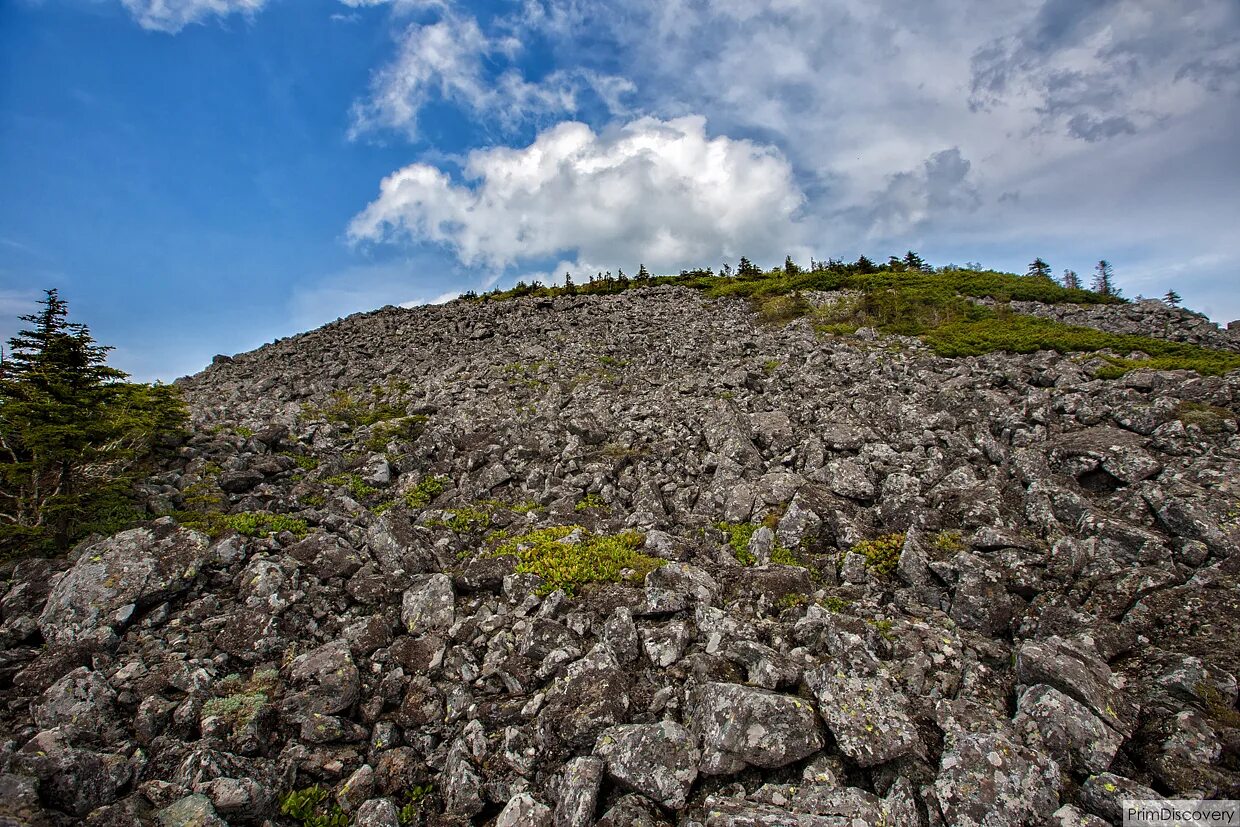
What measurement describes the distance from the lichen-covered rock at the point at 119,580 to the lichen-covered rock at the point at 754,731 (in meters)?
10.2

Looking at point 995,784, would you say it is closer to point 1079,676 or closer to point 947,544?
point 1079,676

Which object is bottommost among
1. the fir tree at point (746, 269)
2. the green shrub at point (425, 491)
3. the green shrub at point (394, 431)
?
the green shrub at point (425, 491)

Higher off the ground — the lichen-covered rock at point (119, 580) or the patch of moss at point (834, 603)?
the lichen-covered rock at point (119, 580)

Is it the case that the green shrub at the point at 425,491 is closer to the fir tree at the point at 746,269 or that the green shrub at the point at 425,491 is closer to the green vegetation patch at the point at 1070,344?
the green vegetation patch at the point at 1070,344

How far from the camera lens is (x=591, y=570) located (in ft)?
35.7

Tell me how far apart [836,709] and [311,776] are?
725cm

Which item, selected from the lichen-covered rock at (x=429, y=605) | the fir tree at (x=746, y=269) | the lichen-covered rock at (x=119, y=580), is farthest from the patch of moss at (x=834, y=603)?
the fir tree at (x=746, y=269)

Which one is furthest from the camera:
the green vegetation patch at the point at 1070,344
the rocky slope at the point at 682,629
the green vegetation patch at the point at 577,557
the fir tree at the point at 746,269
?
the fir tree at the point at 746,269

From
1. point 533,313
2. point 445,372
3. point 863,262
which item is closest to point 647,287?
point 533,313

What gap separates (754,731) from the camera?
6.66 m

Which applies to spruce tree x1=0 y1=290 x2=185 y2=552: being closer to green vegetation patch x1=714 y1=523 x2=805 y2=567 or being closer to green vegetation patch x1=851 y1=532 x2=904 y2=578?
green vegetation patch x1=714 y1=523 x2=805 y2=567

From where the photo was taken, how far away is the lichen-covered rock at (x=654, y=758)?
6.42 m

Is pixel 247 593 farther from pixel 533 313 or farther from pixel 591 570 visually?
pixel 533 313

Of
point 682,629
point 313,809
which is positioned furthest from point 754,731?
point 313,809
